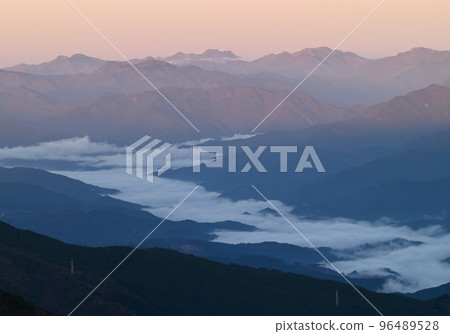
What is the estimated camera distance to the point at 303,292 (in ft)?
446

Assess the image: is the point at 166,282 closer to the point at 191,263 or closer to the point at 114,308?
the point at 191,263

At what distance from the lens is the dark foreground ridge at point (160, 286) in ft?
377

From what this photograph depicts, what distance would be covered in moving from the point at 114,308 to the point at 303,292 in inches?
1373

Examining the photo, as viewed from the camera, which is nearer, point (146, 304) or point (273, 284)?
point (146, 304)

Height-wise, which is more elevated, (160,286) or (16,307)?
(160,286)

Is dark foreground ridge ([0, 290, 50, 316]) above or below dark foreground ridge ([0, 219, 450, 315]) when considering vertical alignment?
below

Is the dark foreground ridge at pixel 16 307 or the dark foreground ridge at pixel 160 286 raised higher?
the dark foreground ridge at pixel 160 286

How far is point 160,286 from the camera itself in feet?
436

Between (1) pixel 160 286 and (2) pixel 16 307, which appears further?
(1) pixel 160 286

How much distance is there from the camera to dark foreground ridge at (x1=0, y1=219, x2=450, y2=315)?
115 metres

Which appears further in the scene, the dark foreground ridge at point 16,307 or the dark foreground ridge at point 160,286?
the dark foreground ridge at point 160,286

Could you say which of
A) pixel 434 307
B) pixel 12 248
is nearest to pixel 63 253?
pixel 12 248

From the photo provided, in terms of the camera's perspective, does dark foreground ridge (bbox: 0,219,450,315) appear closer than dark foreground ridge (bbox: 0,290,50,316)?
No

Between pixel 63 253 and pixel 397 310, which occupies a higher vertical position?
pixel 63 253
